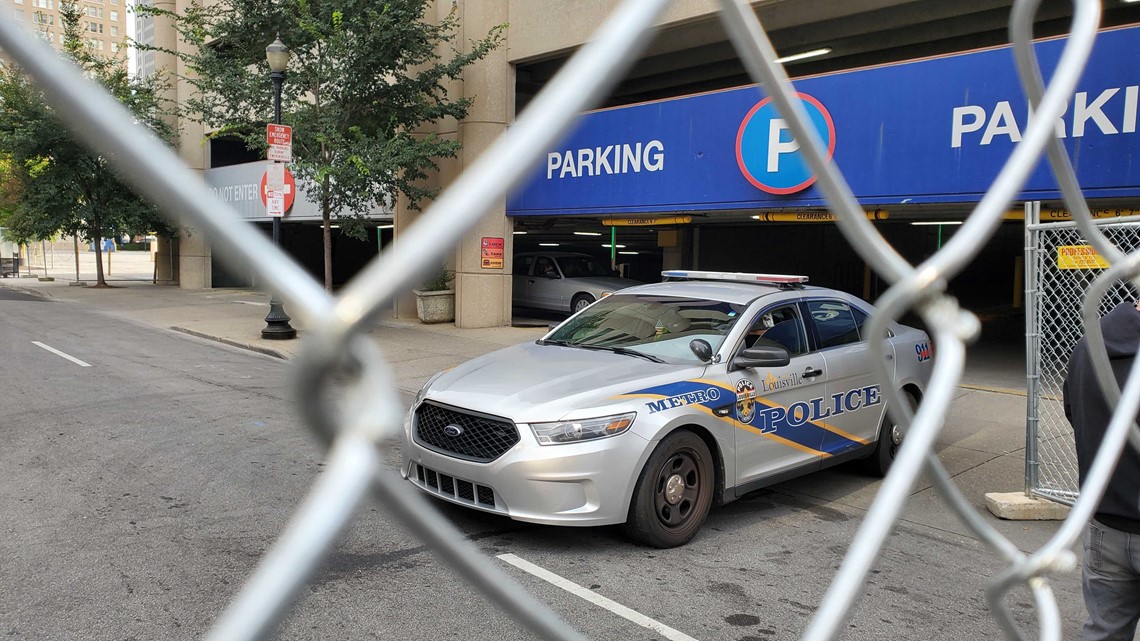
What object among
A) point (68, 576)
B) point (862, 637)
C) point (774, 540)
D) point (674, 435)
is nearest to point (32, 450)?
point (68, 576)

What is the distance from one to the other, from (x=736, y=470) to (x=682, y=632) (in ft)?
5.71

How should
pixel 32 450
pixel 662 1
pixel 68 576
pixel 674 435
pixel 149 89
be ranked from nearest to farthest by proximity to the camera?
pixel 662 1
pixel 68 576
pixel 674 435
pixel 32 450
pixel 149 89

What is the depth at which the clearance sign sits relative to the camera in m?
9.80

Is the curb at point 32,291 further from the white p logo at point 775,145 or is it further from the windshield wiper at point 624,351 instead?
the windshield wiper at point 624,351

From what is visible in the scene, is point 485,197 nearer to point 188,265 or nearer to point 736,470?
point 736,470

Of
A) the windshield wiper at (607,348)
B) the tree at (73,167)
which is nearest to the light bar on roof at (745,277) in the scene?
the windshield wiper at (607,348)

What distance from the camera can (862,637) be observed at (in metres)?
4.08

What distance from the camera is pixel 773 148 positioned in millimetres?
12531

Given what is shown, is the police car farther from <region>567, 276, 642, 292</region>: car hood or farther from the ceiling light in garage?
<region>567, 276, 642, 292</region>: car hood

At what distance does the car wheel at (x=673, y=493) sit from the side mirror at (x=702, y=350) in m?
0.58

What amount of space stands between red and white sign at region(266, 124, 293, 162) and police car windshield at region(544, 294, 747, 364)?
→ 8864mm

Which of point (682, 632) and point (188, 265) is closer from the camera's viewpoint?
point (682, 632)

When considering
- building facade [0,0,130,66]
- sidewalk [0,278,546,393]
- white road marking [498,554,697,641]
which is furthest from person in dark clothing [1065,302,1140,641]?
building facade [0,0,130,66]

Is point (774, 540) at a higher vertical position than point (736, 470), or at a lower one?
lower
